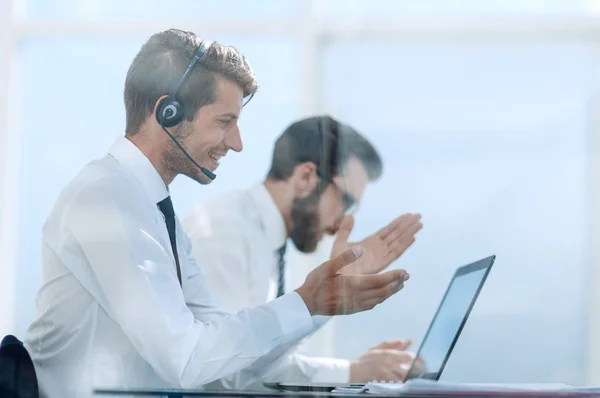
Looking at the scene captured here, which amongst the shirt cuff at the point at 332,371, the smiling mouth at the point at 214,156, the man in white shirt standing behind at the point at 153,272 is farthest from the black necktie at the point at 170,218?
Result: the shirt cuff at the point at 332,371

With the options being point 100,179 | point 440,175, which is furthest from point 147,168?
point 440,175

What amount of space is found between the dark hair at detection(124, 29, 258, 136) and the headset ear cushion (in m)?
0.01

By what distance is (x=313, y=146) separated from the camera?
1.73 meters

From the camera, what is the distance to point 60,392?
124 cm

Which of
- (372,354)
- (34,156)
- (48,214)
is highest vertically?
(34,156)

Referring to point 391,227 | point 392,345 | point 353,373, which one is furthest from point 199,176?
point 392,345

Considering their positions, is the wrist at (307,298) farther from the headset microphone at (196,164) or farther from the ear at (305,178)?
the ear at (305,178)

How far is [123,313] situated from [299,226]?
0.75 metres

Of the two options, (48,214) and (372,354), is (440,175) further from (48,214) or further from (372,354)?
(48,214)

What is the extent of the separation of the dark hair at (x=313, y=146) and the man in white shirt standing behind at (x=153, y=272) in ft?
0.87

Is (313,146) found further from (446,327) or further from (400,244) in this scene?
(446,327)

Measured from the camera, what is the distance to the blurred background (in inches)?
56.7

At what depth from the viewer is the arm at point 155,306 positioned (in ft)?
3.88

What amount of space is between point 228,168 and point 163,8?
32 centimetres
